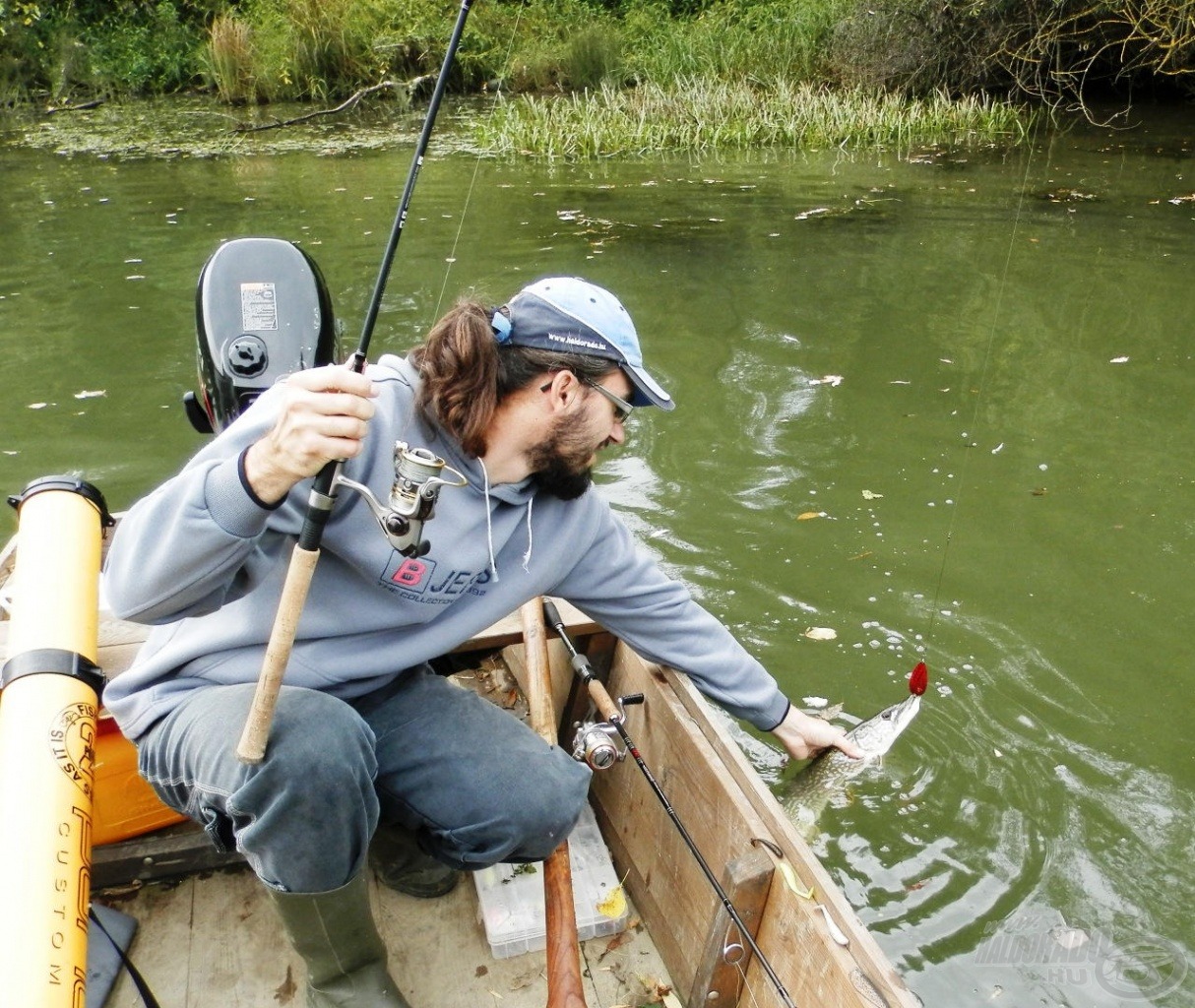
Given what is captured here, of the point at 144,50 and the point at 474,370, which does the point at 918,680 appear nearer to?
the point at 474,370

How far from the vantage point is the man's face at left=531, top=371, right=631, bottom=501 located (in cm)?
229

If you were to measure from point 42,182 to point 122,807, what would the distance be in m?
13.5

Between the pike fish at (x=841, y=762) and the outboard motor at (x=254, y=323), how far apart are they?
1.85 metres

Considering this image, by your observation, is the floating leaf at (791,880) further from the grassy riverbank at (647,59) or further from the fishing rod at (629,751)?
the grassy riverbank at (647,59)

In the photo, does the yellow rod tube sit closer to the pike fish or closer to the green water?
the pike fish

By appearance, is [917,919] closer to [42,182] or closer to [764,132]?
[764,132]

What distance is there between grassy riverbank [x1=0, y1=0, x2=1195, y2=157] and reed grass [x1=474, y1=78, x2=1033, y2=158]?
31 millimetres

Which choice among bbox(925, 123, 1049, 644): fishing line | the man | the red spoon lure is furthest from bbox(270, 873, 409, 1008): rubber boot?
bbox(925, 123, 1049, 644): fishing line

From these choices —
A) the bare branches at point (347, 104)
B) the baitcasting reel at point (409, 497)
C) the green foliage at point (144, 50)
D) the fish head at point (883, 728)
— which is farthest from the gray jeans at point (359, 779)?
the green foliage at point (144, 50)

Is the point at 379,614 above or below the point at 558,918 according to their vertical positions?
above

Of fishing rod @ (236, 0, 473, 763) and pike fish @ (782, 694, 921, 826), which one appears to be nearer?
fishing rod @ (236, 0, 473, 763)

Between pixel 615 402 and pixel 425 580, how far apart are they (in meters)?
0.55

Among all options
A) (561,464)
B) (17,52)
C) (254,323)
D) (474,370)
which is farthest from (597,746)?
(17,52)

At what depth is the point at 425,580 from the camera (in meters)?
2.25
